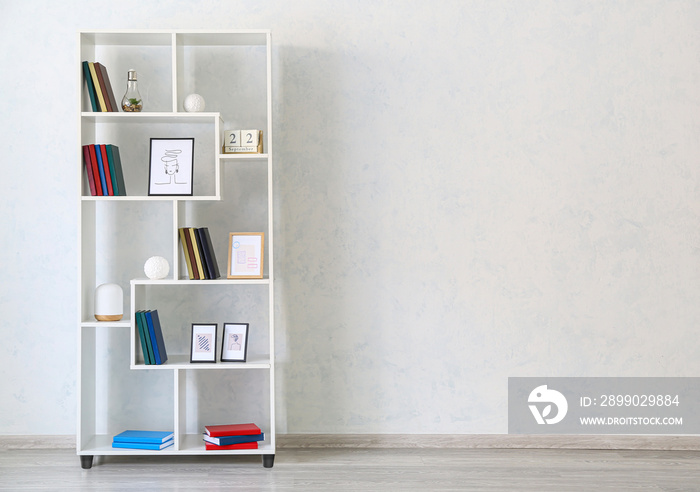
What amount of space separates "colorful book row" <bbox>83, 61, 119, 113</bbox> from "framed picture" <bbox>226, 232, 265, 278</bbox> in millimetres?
801

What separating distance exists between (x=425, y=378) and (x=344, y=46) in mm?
1683

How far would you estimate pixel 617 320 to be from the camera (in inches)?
117

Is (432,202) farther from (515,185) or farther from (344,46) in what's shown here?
(344,46)

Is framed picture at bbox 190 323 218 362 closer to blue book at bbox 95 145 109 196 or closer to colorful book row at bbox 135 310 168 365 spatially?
colorful book row at bbox 135 310 168 365

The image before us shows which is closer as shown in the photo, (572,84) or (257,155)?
(257,155)

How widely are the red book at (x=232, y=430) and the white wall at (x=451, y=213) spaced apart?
0.25 metres

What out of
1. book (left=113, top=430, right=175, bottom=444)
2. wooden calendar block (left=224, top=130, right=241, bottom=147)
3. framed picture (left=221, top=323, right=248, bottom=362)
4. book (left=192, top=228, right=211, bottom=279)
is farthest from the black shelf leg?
wooden calendar block (left=224, top=130, right=241, bottom=147)

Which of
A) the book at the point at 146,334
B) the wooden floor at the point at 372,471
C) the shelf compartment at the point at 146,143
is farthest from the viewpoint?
the shelf compartment at the point at 146,143

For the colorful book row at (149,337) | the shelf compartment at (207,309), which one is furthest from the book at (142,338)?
the shelf compartment at (207,309)

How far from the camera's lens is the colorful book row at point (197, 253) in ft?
8.72

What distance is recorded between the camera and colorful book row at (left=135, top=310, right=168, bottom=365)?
2.65 m

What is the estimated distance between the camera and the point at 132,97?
270 cm

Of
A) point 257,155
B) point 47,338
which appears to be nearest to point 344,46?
point 257,155
